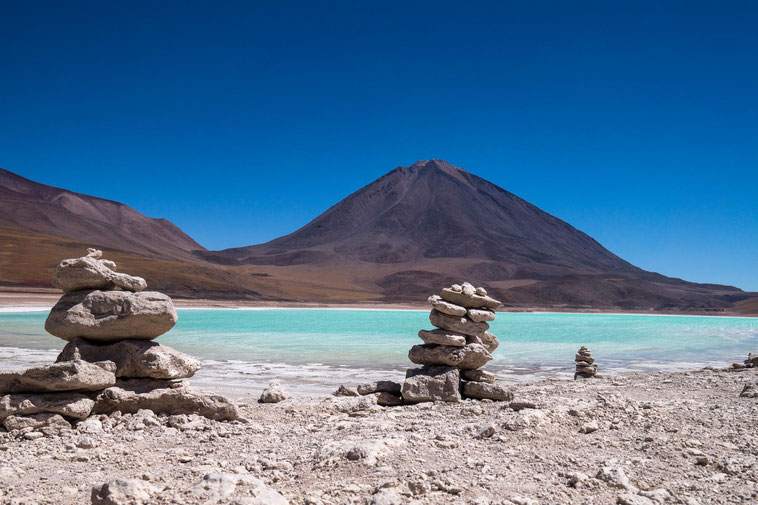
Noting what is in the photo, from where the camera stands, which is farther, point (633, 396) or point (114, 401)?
point (633, 396)

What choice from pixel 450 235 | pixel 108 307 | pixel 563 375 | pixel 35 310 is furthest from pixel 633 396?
pixel 450 235

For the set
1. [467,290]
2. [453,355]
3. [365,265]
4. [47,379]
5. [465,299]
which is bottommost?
[47,379]

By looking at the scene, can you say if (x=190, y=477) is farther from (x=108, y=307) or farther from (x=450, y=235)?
(x=450, y=235)

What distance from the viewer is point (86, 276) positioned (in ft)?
29.5

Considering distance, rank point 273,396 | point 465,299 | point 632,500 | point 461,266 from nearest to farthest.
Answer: point 632,500
point 273,396
point 465,299
point 461,266

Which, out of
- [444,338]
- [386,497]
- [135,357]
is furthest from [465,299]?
[386,497]

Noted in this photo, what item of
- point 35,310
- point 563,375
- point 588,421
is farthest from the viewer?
point 35,310

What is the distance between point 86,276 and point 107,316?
744 mm

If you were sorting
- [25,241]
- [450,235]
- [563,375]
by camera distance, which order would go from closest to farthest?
[563,375] → [25,241] → [450,235]

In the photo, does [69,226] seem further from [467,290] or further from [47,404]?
[47,404]

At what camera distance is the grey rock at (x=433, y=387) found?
399 inches

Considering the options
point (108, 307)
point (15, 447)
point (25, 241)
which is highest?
point (25, 241)

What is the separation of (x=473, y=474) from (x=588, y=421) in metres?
2.82

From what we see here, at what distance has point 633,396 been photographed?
10.6 meters
